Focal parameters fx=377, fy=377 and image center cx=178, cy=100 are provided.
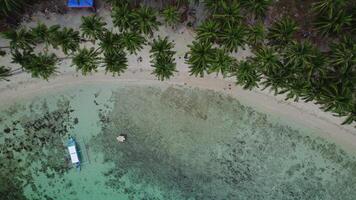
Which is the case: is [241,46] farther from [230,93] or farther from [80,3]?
[80,3]

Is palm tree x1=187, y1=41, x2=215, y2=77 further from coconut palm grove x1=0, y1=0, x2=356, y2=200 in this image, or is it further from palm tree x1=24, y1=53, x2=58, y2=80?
palm tree x1=24, y1=53, x2=58, y2=80

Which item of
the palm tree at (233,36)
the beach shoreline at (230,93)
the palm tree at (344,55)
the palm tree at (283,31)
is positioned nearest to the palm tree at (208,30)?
the palm tree at (233,36)

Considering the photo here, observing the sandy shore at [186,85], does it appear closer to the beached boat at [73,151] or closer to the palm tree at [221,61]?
the palm tree at [221,61]

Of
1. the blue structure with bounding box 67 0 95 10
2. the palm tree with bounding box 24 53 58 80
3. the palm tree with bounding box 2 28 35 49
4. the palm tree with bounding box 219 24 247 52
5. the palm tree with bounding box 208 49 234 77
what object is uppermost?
the blue structure with bounding box 67 0 95 10

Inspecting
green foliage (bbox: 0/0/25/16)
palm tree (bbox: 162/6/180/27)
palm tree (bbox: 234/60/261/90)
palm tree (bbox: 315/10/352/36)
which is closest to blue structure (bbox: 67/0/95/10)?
green foliage (bbox: 0/0/25/16)

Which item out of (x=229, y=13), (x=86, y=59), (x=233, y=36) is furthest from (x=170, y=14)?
(x=86, y=59)

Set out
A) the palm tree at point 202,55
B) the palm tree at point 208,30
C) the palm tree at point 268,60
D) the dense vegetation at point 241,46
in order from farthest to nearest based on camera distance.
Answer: the palm tree at point 202,55, the palm tree at point 268,60, the palm tree at point 208,30, the dense vegetation at point 241,46
